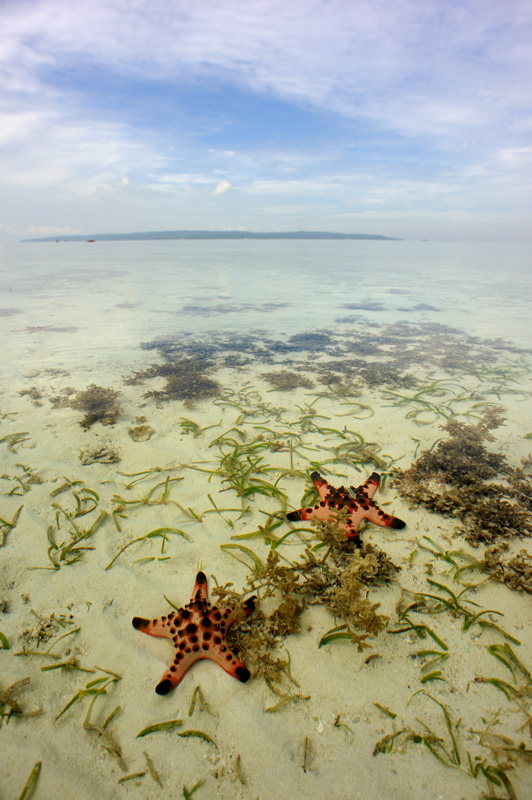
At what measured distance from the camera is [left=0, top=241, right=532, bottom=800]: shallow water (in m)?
2.29

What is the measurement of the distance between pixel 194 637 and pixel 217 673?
15.1 inches

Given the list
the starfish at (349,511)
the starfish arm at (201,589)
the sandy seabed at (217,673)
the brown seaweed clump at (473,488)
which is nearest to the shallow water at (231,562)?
the sandy seabed at (217,673)

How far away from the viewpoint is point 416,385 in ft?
26.8

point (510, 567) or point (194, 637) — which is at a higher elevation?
point (194, 637)

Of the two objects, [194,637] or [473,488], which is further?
[473,488]

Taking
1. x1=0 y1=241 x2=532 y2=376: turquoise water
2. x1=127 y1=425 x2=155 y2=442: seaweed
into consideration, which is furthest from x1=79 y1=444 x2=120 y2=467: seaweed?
x1=0 y1=241 x2=532 y2=376: turquoise water

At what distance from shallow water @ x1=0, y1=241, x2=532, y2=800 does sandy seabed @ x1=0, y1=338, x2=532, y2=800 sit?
1 centimetres

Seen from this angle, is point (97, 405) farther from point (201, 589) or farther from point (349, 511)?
point (349, 511)

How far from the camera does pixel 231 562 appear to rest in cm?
367

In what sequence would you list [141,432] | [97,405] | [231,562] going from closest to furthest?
[231,562], [141,432], [97,405]

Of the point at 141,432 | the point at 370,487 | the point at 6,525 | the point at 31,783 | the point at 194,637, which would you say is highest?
the point at 370,487

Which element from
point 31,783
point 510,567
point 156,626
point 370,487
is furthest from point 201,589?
point 510,567

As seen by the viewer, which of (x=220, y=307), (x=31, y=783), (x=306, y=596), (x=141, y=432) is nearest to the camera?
(x=31, y=783)

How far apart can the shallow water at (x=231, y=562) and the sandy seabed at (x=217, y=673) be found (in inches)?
0.5
